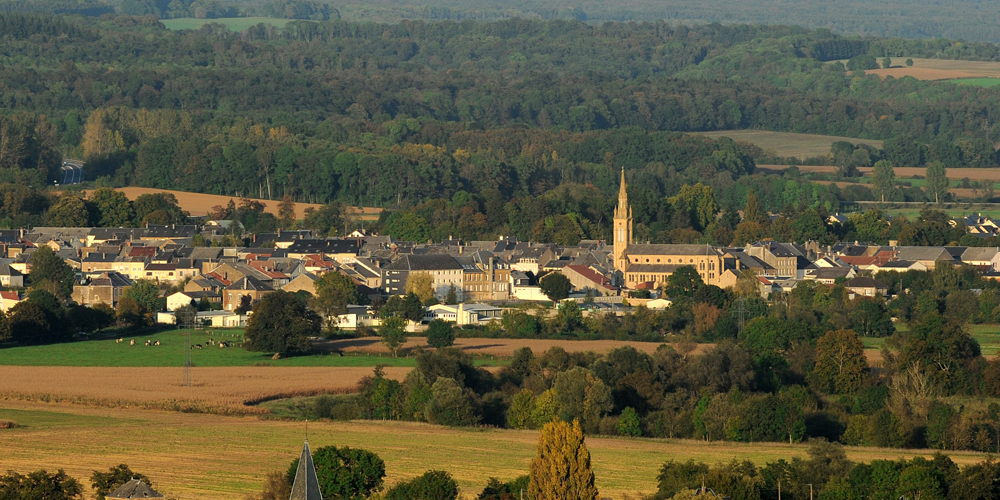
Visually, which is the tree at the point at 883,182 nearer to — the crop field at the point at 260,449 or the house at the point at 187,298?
the house at the point at 187,298

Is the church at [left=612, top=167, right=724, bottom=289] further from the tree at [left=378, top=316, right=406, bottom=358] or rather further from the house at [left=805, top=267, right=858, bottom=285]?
the tree at [left=378, top=316, right=406, bottom=358]

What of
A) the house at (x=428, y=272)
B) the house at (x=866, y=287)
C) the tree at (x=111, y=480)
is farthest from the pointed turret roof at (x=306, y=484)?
the house at (x=866, y=287)

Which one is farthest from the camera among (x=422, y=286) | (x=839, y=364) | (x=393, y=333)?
(x=422, y=286)

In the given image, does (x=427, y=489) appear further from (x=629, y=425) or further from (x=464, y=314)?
(x=464, y=314)

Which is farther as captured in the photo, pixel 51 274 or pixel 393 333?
pixel 51 274

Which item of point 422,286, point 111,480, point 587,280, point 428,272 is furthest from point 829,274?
point 111,480

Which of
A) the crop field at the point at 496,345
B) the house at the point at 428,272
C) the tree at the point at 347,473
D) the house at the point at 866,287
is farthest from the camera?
the house at the point at 428,272

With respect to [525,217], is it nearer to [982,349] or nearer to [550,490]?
[982,349]
